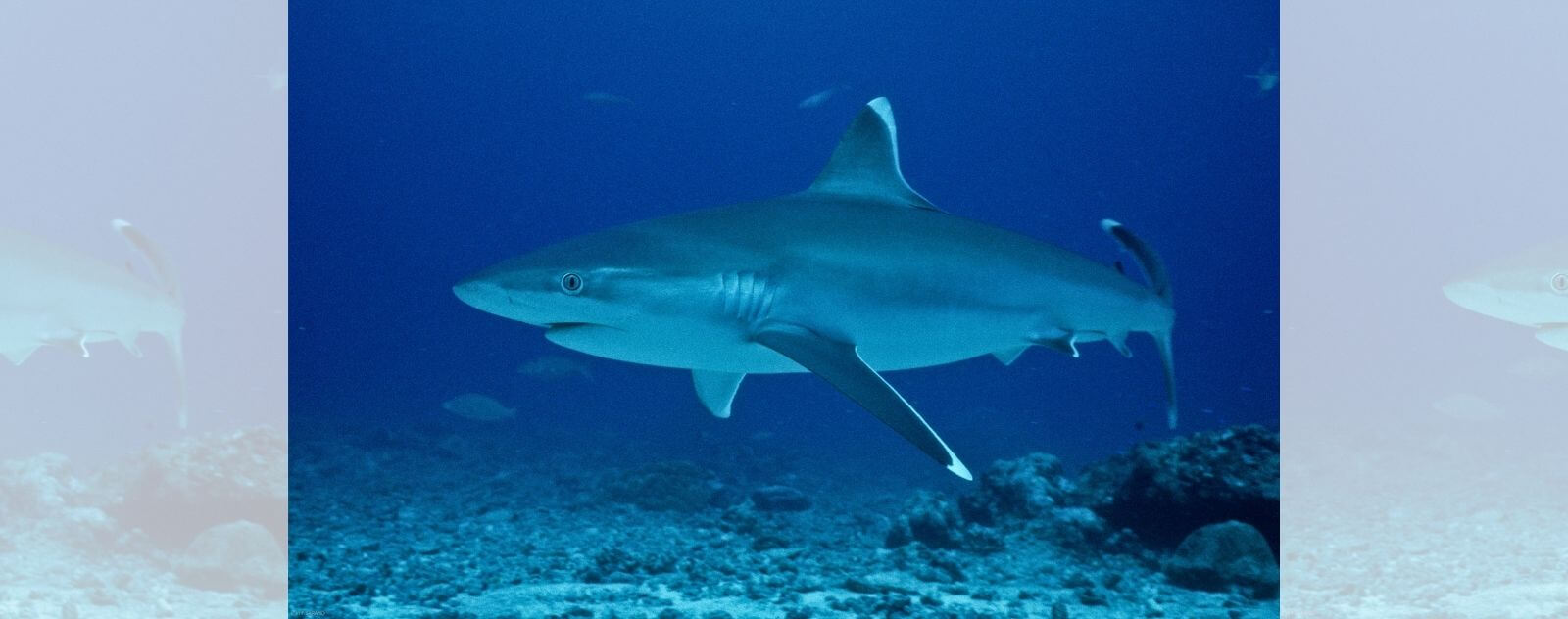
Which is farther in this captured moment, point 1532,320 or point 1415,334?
point 1415,334

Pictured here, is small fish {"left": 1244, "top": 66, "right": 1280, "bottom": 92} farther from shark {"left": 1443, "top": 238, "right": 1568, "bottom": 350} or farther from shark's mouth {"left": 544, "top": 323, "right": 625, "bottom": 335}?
shark's mouth {"left": 544, "top": 323, "right": 625, "bottom": 335}

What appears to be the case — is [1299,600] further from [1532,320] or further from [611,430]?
[611,430]

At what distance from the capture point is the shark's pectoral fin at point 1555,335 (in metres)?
3.72

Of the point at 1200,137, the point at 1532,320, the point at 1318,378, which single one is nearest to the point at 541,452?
the point at 1532,320

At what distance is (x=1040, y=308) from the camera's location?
129 inches

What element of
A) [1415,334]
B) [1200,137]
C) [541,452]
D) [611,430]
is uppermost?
[1415,334]

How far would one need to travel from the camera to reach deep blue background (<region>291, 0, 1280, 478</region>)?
58.6ft

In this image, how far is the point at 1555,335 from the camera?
375 centimetres

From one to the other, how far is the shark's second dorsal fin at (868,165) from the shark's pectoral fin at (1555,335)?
2.53 metres
